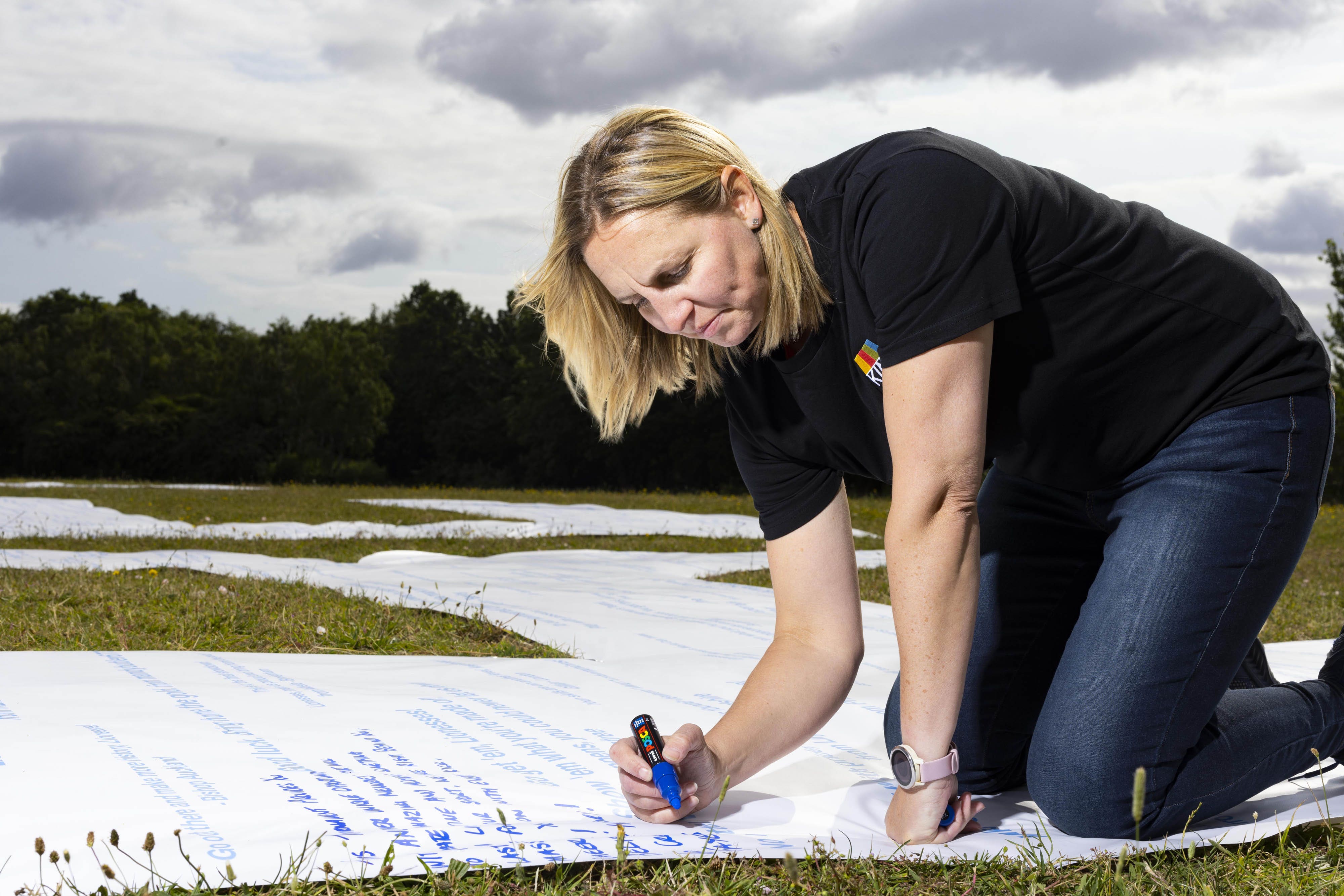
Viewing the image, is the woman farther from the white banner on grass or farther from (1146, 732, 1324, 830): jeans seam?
the white banner on grass

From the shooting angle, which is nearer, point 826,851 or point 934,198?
point 934,198

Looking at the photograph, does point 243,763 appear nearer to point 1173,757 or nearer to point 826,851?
point 826,851

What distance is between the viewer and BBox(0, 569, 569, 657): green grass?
2.81m

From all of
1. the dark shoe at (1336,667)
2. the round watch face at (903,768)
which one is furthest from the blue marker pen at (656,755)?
the dark shoe at (1336,667)

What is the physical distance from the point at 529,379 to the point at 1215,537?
30269 millimetres

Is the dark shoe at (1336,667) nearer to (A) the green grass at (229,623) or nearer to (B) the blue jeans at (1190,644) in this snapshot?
(B) the blue jeans at (1190,644)

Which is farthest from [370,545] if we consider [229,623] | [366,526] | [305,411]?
[305,411]

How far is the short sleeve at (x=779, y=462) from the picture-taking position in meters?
1.81

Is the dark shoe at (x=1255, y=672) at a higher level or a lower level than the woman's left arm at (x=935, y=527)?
lower

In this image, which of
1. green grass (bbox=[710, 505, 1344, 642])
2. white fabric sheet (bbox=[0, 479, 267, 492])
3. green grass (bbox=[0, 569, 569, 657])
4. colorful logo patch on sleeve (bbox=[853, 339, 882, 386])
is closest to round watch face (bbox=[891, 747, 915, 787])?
colorful logo patch on sleeve (bbox=[853, 339, 882, 386])

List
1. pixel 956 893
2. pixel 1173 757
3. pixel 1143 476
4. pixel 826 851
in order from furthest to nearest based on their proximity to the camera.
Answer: pixel 1143 476 → pixel 1173 757 → pixel 826 851 → pixel 956 893

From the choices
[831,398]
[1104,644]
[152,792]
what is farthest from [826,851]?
[152,792]

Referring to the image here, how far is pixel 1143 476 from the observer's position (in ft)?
5.72

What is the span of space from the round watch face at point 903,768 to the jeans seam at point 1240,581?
40 centimetres
